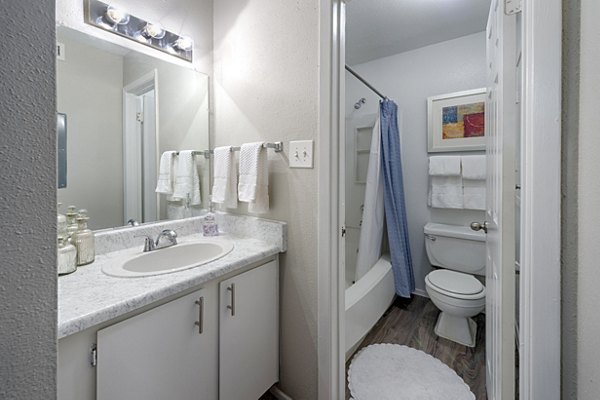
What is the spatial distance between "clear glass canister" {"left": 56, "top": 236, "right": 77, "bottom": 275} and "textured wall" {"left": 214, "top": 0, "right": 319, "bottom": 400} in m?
0.74

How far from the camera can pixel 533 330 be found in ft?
2.34

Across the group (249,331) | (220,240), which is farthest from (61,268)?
(249,331)

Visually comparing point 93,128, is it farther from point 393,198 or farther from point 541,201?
point 393,198

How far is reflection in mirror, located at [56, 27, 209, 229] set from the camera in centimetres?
114

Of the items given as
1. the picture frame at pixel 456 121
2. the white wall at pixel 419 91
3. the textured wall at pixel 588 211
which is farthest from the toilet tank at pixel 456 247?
the textured wall at pixel 588 211

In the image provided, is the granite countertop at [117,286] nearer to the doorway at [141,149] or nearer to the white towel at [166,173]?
the doorway at [141,149]

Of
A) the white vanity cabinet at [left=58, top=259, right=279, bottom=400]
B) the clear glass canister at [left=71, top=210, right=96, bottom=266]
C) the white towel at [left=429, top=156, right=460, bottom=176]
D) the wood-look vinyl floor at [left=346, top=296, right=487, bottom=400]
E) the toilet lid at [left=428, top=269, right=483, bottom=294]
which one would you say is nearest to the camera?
the white vanity cabinet at [left=58, top=259, right=279, bottom=400]

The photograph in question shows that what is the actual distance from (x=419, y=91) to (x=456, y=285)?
5.43 feet

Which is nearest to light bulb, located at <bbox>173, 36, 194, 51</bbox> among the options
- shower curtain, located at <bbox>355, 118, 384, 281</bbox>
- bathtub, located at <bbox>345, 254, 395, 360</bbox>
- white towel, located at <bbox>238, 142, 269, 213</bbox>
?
white towel, located at <bbox>238, 142, 269, 213</bbox>

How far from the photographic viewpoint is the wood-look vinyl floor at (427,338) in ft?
5.18

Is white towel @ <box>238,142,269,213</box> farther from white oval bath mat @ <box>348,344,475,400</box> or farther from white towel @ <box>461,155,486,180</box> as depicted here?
white towel @ <box>461,155,486,180</box>

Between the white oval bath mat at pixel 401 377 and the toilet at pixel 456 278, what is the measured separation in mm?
334

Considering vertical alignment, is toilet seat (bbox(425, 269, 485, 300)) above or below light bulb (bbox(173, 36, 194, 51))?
below

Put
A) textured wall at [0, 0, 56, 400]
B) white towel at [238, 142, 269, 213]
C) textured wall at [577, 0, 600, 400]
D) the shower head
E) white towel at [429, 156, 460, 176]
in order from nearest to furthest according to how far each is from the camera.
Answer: textured wall at [0, 0, 56, 400] < textured wall at [577, 0, 600, 400] < white towel at [238, 142, 269, 213] < white towel at [429, 156, 460, 176] < the shower head
